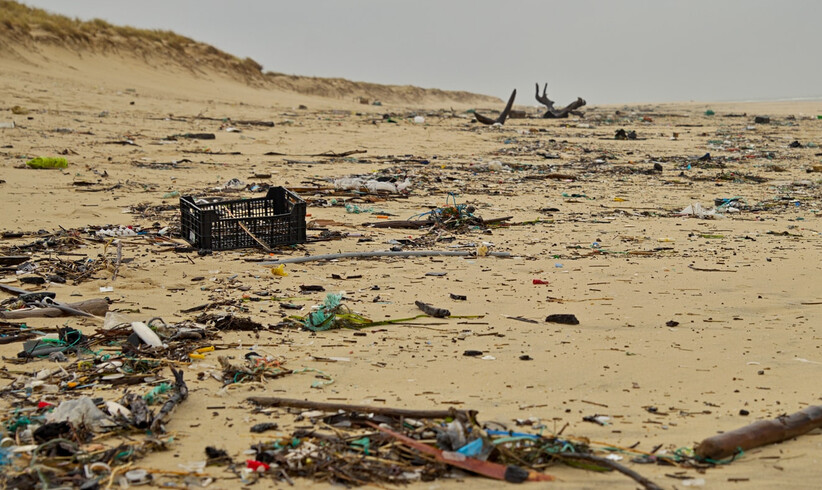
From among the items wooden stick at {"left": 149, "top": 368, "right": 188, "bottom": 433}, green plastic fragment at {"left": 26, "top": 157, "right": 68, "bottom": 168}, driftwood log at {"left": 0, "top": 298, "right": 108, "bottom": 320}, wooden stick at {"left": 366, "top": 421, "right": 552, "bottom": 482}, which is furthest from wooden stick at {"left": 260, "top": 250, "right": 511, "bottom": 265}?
green plastic fragment at {"left": 26, "top": 157, "right": 68, "bottom": 168}

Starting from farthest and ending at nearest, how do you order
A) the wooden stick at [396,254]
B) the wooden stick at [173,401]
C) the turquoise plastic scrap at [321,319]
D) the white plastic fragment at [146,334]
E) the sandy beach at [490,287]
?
the wooden stick at [396,254] < the turquoise plastic scrap at [321,319] < the white plastic fragment at [146,334] < the sandy beach at [490,287] < the wooden stick at [173,401]

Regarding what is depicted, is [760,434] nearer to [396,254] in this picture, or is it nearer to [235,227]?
[396,254]

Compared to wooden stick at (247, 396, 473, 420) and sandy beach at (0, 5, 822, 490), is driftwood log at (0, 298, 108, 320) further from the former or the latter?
wooden stick at (247, 396, 473, 420)

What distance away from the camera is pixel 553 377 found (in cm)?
331

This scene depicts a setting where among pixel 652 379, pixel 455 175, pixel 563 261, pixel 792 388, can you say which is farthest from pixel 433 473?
pixel 455 175

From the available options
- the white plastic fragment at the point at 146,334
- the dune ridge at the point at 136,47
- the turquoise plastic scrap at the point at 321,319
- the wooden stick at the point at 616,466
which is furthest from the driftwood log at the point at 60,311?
the dune ridge at the point at 136,47

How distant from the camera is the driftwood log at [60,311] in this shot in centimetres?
391

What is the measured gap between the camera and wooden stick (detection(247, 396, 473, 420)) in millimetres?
2715

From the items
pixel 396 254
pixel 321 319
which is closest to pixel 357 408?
pixel 321 319

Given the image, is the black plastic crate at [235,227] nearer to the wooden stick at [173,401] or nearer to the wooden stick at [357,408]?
the wooden stick at [173,401]

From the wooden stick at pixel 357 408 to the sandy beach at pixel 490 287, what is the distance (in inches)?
1.7

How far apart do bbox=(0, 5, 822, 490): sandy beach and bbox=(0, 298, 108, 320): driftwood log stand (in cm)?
7

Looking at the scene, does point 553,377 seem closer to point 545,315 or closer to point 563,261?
point 545,315

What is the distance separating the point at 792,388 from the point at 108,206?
5.91m
